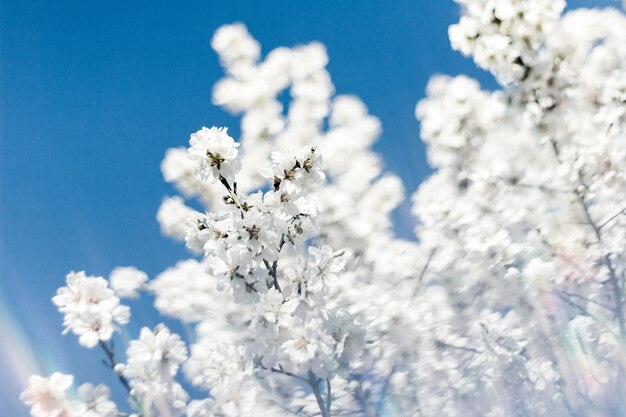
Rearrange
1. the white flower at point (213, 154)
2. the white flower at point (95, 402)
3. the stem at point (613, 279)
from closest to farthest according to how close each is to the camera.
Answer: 1. the white flower at point (213, 154)
2. the white flower at point (95, 402)
3. the stem at point (613, 279)

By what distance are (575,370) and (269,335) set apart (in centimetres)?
640

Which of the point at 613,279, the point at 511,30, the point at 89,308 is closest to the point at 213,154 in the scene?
the point at 89,308

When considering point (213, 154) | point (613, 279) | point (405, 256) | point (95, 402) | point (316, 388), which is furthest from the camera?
point (405, 256)

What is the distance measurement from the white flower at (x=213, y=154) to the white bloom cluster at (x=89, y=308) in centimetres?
126

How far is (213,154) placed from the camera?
376 centimetres

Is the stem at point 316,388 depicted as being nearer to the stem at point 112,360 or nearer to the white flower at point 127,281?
the stem at point 112,360

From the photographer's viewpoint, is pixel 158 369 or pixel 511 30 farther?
pixel 511 30

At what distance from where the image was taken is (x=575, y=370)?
8.77 m

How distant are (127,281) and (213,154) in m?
6.51

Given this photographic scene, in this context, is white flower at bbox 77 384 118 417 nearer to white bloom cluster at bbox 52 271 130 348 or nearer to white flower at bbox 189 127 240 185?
white bloom cluster at bbox 52 271 130 348

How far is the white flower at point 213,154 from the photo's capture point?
3.75 metres

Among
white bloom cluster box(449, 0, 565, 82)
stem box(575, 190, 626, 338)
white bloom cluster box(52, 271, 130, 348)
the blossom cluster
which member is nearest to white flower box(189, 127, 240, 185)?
the blossom cluster

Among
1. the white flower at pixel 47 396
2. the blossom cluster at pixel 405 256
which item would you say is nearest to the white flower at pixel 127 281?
the blossom cluster at pixel 405 256

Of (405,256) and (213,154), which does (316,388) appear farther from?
(405,256)
